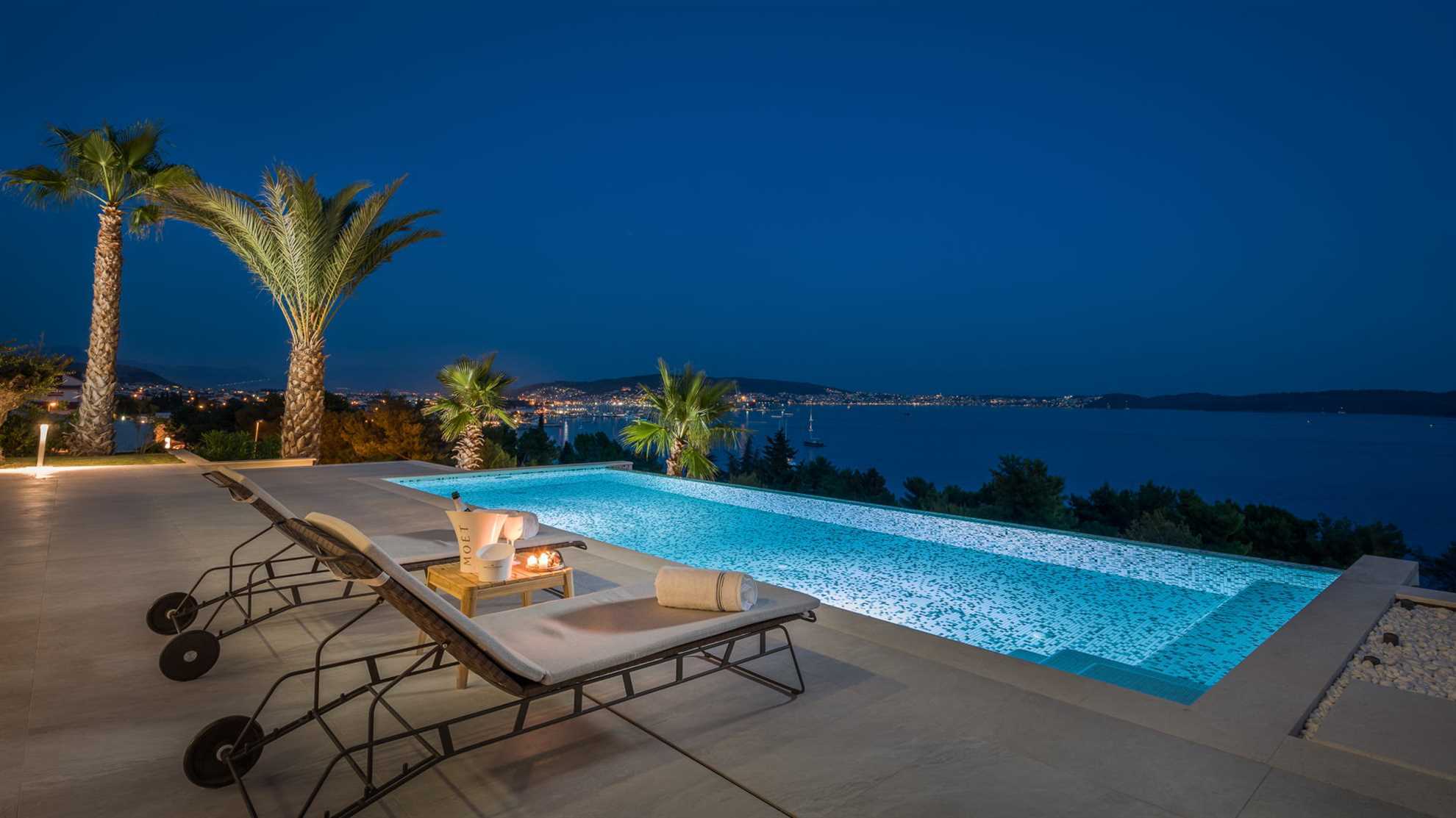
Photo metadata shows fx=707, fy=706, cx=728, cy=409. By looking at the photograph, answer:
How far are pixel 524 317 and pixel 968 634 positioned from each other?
52.2 meters

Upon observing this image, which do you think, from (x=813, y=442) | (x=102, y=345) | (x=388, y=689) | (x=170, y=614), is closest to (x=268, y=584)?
(x=170, y=614)

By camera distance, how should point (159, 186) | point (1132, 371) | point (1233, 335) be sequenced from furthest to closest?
point (1132, 371) < point (1233, 335) < point (159, 186)

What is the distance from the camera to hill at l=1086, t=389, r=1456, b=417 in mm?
27656

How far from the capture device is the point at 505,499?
10164 millimetres

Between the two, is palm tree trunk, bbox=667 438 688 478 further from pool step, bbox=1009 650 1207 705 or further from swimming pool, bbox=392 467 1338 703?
pool step, bbox=1009 650 1207 705

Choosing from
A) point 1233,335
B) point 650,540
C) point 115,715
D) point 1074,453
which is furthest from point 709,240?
point 115,715

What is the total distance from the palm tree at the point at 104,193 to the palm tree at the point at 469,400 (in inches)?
191

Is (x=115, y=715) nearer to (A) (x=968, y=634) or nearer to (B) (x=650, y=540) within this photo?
(A) (x=968, y=634)

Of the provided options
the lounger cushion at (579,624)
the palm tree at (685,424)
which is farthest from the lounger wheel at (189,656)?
the palm tree at (685,424)

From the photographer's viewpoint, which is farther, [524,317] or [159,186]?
[524,317]

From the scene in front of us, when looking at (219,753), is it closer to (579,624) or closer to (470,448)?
(579,624)

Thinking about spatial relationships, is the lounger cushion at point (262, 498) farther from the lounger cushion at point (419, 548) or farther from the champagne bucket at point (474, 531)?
the champagne bucket at point (474, 531)

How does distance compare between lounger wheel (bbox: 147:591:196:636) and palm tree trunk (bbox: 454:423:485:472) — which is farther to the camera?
palm tree trunk (bbox: 454:423:485:472)

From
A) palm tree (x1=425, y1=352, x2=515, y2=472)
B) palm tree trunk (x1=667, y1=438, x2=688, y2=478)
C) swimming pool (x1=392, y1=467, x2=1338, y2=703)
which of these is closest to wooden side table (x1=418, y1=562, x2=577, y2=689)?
swimming pool (x1=392, y1=467, x2=1338, y2=703)
